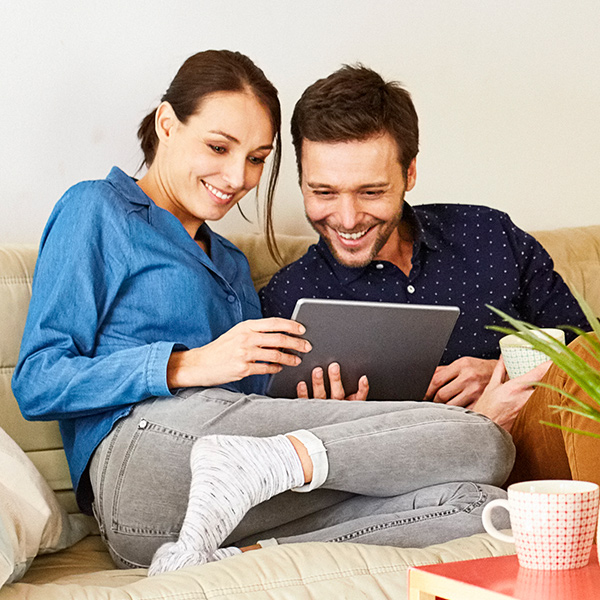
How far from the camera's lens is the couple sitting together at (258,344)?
1153 mm

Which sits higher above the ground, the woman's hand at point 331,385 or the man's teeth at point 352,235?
the man's teeth at point 352,235

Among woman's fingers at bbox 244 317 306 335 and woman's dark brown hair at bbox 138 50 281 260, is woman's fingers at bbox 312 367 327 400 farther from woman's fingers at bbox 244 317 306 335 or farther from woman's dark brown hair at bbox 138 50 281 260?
woman's dark brown hair at bbox 138 50 281 260

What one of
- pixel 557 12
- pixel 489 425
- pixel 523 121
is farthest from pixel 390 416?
pixel 557 12

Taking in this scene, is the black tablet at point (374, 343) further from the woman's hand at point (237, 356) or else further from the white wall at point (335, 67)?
the white wall at point (335, 67)

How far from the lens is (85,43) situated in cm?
181

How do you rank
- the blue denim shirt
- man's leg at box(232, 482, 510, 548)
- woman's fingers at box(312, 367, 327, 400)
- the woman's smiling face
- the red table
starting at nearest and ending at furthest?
the red table → man's leg at box(232, 482, 510, 548) → the blue denim shirt → woman's fingers at box(312, 367, 327, 400) → the woman's smiling face

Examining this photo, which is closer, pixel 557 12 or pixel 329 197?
pixel 329 197

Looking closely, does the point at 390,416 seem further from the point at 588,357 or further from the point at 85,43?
the point at 85,43

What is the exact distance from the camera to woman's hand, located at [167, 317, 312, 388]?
1.24 meters

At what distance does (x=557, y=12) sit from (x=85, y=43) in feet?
4.56

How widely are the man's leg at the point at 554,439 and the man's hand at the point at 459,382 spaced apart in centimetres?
20

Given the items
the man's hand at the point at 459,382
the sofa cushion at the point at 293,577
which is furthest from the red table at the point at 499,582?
the man's hand at the point at 459,382

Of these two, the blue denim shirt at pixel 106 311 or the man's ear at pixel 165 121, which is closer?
the blue denim shirt at pixel 106 311

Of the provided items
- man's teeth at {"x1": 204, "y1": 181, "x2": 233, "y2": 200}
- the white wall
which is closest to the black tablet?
man's teeth at {"x1": 204, "y1": 181, "x2": 233, "y2": 200}
